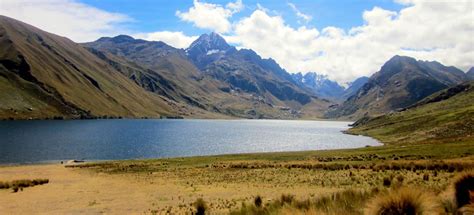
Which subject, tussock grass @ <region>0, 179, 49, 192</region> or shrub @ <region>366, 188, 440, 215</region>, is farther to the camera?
tussock grass @ <region>0, 179, 49, 192</region>

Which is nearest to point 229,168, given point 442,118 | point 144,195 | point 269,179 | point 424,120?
point 269,179

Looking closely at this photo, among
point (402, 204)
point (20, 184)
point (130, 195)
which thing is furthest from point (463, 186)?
point (20, 184)

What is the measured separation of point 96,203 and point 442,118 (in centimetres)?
13361

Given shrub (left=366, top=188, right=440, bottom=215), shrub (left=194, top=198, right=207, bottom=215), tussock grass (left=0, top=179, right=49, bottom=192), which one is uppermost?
shrub (left=366, top=188, right=440, bottom=215)

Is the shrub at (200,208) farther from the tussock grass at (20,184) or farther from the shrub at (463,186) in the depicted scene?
the tussock grass at (20,184)

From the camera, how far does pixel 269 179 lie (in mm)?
42688

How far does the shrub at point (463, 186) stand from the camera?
33.4 ft

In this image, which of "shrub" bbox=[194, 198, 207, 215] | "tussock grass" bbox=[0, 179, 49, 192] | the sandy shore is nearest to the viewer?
"shrub" bbox=[194, 198, 207, 215]

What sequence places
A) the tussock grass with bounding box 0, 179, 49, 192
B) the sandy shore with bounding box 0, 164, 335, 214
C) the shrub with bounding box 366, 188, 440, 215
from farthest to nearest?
the tussock grass with bounding box 0, 179, 49, 192 → the sandy shore with bounding box 0, 164, 335, 214 → the shrub with bounding box 366, 188, 440, 215

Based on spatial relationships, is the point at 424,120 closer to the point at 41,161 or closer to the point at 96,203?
the point at 41,161

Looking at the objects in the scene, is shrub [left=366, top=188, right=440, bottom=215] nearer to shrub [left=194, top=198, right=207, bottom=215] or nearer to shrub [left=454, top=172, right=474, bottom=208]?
shrub [left=454, top=172, right=474, bottom=208]

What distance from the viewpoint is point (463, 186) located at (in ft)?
34.4

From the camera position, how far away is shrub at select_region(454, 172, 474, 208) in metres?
10.2

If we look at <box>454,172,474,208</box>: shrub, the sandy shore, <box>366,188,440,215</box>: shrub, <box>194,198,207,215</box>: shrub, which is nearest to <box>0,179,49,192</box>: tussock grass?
the sandy shore
